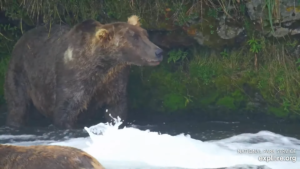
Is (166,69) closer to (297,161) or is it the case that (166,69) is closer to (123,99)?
(123,99)

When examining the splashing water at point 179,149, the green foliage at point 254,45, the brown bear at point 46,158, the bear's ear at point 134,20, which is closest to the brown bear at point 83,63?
the bear's ear at point 134,20

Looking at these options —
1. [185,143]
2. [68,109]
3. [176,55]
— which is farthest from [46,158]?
[176,55]

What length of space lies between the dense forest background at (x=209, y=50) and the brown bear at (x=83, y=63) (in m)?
0.35

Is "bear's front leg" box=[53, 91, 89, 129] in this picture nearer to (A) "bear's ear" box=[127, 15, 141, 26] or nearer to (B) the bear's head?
(B) the bear's head

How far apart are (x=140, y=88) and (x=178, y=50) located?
739 mm

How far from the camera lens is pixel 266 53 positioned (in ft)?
24.5

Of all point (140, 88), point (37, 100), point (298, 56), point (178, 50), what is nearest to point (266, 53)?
point (298, 56)

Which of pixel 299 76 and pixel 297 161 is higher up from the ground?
pixel 299 76

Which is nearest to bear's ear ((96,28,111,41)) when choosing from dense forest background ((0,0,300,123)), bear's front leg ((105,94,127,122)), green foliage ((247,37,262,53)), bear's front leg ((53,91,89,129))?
dense forest background ((0,0,300,123))

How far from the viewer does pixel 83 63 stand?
7273mm

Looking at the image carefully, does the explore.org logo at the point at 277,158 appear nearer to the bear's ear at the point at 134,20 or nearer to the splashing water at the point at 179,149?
the splashing water at the point at 179,149

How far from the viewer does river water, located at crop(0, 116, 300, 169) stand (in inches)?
217

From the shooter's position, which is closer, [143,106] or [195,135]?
[195,135]

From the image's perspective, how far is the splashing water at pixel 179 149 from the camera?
18.1 feet
